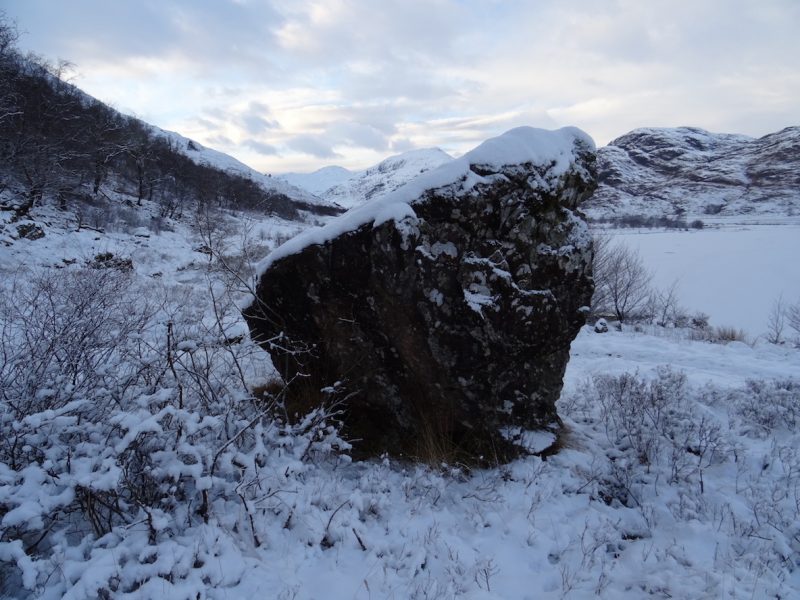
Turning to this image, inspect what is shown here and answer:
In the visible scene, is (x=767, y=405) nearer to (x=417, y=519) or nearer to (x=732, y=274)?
(x=417, y=519)

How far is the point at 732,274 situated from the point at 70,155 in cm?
4409

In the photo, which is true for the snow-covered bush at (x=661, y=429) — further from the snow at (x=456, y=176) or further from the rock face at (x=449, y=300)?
the snow at (x=456, y=176)

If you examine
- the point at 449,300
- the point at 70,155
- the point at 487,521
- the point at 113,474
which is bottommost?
the point at 487,521

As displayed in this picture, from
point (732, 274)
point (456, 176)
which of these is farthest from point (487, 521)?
point (732, 274)

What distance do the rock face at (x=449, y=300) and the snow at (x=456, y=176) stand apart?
0.6 inches

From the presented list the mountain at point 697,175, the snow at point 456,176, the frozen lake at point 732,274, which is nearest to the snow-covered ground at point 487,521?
the snow at point 456,176

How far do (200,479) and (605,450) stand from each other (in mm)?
3823

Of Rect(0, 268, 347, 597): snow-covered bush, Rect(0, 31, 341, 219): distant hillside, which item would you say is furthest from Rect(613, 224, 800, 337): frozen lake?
Rect(0, 31, 341, 219): distant hillside

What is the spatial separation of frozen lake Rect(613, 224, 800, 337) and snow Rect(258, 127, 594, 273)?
53.2 feet

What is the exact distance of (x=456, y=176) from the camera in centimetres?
401

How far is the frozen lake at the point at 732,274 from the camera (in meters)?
21.1

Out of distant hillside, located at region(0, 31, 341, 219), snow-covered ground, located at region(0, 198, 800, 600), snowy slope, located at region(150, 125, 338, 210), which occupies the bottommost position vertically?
snow-covered ground, located at region(0, 198, 800, 600)

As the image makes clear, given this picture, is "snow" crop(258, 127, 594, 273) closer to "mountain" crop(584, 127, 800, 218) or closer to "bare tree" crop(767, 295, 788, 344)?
"bare tree" crop(767, 295, 788, 344)

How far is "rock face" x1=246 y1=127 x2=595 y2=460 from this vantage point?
386 centimetres
